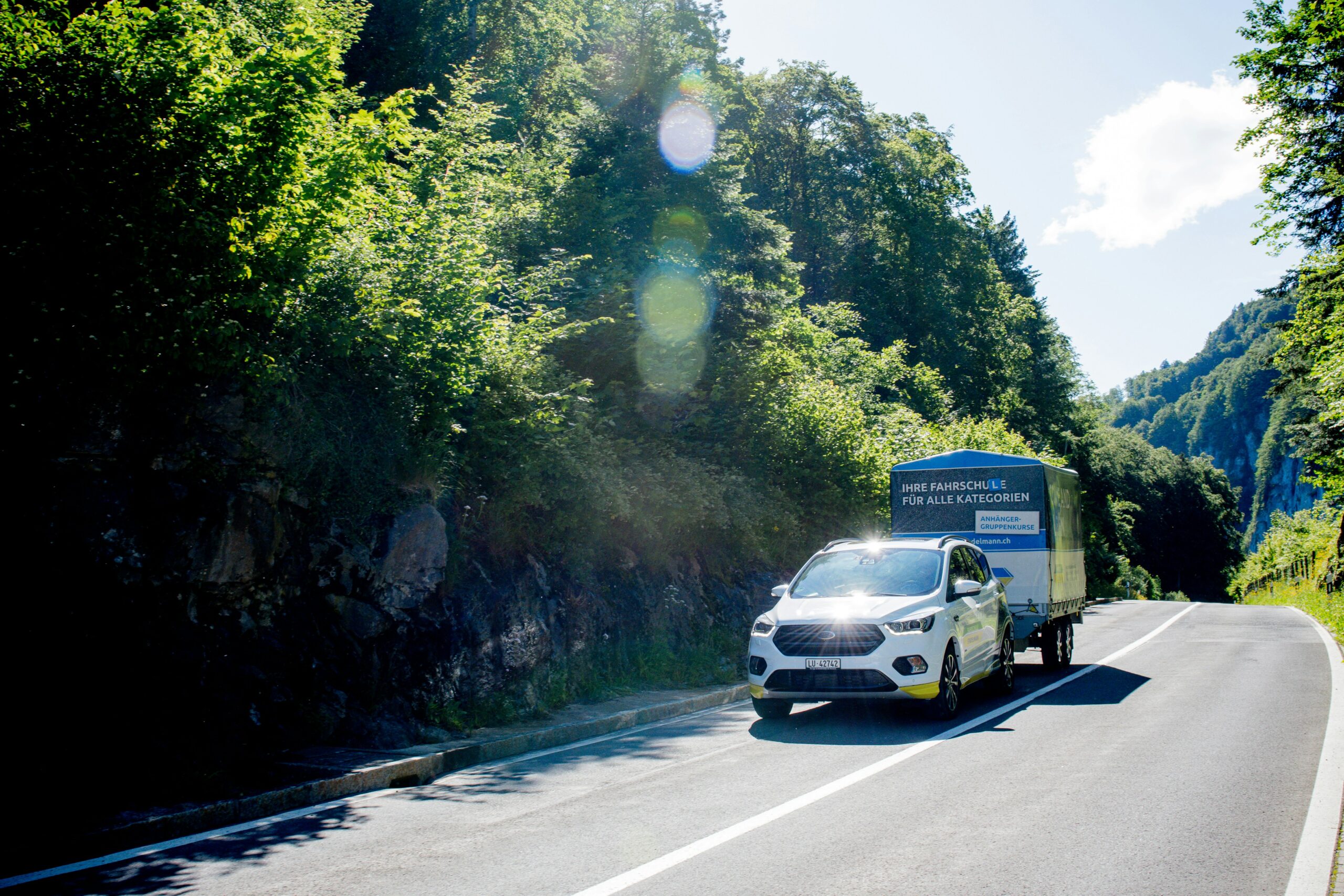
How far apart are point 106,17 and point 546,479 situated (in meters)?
7.03

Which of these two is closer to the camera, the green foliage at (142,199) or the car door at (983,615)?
the green foliage at (142,199)

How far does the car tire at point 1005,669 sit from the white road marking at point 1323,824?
11.4 feet

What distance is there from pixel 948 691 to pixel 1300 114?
62.6ft

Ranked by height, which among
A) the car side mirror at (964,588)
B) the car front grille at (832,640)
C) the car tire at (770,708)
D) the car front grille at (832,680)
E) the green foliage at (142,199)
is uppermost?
the green foliage at (142,199)

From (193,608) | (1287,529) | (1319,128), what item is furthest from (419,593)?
(1287,529)

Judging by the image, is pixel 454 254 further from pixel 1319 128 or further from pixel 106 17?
pixel 1319 128

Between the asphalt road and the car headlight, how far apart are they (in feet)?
3.31

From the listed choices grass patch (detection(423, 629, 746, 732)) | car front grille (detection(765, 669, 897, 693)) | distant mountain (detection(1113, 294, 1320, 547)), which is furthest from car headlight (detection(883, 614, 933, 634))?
distant mountain (detection(1113, 294, 1320, 547))

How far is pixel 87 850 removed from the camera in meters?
5.90

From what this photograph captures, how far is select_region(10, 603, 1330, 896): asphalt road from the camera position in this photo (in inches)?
202

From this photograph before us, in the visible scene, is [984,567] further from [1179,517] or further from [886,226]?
[1179,517]

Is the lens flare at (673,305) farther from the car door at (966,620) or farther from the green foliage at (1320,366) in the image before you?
the green foliage at (1320,366)

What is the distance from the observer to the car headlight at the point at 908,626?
978cm

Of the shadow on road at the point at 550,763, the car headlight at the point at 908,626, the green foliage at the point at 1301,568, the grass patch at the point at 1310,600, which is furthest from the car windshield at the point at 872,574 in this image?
the green foliage at the point at 1301,568
